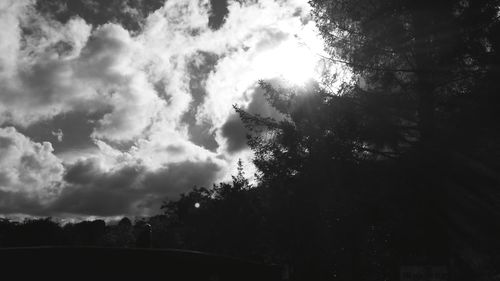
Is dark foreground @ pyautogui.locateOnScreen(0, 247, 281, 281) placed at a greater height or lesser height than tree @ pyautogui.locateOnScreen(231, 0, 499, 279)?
lesser

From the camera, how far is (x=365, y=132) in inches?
565

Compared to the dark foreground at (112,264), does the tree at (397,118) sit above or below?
above

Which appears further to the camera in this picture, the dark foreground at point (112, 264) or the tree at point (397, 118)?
the tree at point (397, 118)

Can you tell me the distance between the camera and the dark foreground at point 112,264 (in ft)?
28.4

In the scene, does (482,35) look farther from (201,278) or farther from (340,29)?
(201,278)

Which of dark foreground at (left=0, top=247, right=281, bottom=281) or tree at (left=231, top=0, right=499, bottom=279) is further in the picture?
tree at (left=231, top=0, right=499, bottom=279)

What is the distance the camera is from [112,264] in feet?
30.9

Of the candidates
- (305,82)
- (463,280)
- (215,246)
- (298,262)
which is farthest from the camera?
(215,246)

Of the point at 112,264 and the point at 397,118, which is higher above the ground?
the point at 397,118

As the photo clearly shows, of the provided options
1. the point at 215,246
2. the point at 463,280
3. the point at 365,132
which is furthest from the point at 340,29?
the point at 215,246

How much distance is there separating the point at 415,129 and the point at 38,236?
246 feet

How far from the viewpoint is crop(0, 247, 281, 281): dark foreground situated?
28.4 feet

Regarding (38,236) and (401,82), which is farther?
(38,236)

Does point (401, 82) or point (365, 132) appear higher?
point (401, 82)
